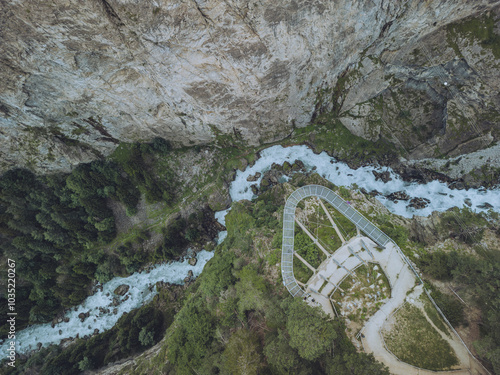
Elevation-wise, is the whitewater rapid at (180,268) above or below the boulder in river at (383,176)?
above

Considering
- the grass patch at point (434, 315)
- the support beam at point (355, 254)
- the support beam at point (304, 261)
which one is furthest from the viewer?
the support beam at point (304, 261)

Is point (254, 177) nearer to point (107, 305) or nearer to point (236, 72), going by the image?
point (236, 72)

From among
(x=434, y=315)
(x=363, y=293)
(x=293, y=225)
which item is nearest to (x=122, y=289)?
(x=293, y=225)

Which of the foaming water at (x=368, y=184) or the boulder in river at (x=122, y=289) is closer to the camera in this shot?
the foaming water at (x=368, y=184)

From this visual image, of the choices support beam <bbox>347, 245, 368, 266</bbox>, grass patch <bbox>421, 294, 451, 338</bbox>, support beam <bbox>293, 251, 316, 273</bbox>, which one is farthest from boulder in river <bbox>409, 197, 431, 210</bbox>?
support beam <bbox>293, 251, 316, 273</bbox>

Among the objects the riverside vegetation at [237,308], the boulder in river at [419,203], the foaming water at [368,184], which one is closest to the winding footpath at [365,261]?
the riverside vegetation at [237,308]

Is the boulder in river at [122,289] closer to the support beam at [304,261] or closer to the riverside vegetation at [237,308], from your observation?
the riverside vegetation at [237,308]
